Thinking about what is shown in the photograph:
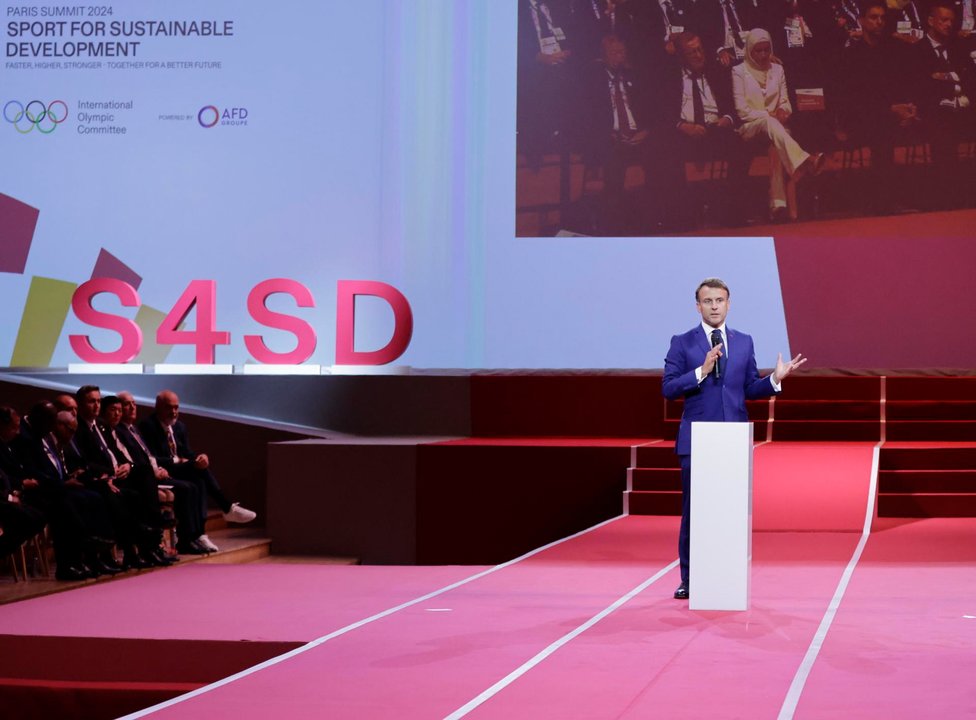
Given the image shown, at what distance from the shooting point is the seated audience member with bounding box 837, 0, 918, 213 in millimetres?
10703

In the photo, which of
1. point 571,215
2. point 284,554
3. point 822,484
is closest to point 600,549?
point 822,484

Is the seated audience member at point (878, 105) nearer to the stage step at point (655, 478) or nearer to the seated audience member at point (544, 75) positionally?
the seated audience member at point (544, 75)

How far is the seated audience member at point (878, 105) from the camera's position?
1070 centimetres

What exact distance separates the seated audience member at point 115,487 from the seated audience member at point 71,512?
82mm

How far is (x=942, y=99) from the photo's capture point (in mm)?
10680

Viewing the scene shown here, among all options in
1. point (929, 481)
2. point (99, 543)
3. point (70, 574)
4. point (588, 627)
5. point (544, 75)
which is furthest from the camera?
point (544, 75)

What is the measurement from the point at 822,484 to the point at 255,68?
5.89m

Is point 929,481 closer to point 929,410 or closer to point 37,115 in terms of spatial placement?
point 929,410

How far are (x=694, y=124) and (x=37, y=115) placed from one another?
209 inches

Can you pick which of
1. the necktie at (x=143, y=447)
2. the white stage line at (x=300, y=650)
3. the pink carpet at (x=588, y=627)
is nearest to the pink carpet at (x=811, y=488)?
the pink carpet at (x=588, y=627)

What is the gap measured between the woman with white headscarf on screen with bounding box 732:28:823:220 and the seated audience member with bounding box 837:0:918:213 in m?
0.47

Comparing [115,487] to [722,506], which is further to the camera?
[115,487]

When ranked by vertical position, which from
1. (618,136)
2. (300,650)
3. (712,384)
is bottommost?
(300,650)

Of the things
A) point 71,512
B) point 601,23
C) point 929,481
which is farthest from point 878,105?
point 71,512
